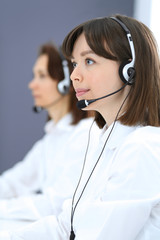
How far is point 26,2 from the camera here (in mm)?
2506

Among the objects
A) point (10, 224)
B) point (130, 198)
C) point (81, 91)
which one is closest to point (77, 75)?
point (81, 91)

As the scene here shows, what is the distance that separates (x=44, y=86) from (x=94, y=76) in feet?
3.17

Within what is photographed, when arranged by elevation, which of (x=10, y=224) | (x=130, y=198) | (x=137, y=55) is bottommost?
(x=10, y=224)

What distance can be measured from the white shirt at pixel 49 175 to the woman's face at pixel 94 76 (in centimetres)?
54

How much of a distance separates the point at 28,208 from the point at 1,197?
0.42m

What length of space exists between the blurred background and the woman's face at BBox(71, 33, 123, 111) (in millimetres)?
1549

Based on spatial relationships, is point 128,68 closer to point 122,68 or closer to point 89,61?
point 122,68

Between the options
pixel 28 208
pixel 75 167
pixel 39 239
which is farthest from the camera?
pixel 75 167

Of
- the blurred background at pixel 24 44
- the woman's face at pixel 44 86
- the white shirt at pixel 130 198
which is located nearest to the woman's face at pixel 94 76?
the white shirt at pixel 130 198

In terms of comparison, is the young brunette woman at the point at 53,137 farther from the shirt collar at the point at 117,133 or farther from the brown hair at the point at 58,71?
the shirt collar at the point at 117,133

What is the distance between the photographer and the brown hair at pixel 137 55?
884 mm

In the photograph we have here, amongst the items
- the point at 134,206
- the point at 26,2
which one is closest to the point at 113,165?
the point at 134,206

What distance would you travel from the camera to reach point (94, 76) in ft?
2.99

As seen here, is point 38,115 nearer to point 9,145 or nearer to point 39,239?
point 9,145
